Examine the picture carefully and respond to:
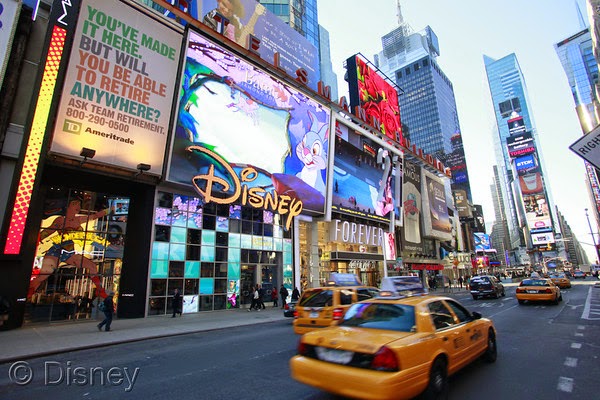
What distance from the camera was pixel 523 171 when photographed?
12975 centimetres

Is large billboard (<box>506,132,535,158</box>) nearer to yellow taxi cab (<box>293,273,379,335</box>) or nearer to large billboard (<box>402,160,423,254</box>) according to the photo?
large billboard (<box>402,160,423,254</box>)

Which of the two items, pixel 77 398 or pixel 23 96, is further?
pixel 23 96

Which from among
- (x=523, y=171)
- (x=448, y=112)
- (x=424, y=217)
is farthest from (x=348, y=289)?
(x=448, y=112)

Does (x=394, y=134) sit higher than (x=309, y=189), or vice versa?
(x=394, y=134)

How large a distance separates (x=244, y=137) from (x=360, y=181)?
16578 mm

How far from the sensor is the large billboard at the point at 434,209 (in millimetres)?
51531

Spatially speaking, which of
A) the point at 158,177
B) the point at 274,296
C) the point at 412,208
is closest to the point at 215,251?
the point at 274,296

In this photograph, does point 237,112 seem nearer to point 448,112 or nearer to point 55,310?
point 55,310

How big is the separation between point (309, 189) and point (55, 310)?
61.8ft

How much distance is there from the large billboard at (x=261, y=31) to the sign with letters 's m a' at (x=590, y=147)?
24748 mm

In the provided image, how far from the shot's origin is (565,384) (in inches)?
221

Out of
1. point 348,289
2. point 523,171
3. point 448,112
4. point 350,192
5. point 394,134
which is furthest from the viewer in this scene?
point 448,112

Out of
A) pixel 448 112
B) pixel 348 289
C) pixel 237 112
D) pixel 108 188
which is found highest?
pixel 448 112

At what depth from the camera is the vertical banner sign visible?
45.8ft
